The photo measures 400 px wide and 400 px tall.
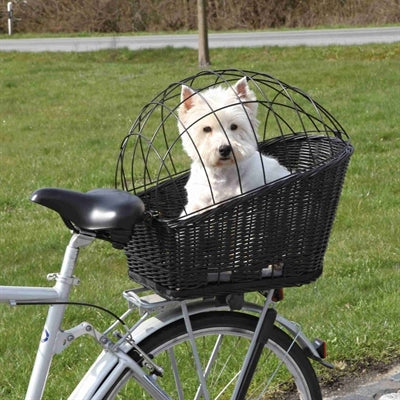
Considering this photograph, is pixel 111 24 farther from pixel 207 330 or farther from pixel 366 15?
pixel 207 330

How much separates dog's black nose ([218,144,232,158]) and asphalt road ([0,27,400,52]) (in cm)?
1680

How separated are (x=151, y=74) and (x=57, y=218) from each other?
945cm

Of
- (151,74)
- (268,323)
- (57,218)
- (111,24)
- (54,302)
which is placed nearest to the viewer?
(54,302)

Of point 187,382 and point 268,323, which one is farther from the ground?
point 268,323

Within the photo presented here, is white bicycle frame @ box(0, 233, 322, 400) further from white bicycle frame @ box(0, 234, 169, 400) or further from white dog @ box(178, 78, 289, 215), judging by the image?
white dog @ box(178, 78, 289, 215)

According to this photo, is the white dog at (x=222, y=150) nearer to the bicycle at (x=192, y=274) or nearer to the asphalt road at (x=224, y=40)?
the bicycle at (x=192, y=274)

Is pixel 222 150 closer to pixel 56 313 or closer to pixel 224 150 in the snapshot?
pixel 224 150

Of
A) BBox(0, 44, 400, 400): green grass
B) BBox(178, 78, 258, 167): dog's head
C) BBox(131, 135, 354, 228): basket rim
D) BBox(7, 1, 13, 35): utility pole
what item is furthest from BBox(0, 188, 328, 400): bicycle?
Result: BBox(7, 1, 13, 35): utility pole

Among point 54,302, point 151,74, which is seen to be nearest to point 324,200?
point 54,302

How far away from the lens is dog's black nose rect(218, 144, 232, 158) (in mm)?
3537

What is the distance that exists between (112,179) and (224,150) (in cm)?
512

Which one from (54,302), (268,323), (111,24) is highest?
(54,302)

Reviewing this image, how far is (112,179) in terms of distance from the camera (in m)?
8.58

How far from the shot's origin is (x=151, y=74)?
1658cm
